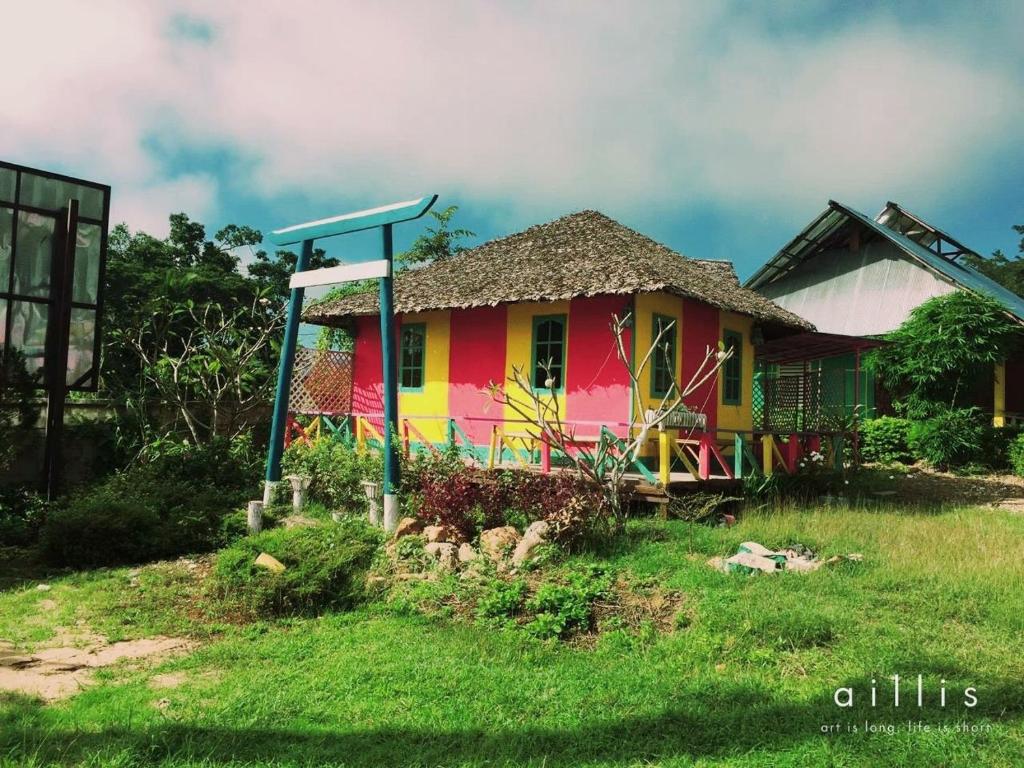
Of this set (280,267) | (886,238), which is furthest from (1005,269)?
(280,267)

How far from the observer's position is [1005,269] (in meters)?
44.0

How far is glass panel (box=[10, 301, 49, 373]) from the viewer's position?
11.4 m

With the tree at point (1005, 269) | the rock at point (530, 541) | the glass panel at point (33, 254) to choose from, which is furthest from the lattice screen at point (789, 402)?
the tree at point (1005, 269)

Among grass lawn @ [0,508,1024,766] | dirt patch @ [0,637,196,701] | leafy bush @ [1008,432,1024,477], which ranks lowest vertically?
dirt patch @ [0,637,196,701]

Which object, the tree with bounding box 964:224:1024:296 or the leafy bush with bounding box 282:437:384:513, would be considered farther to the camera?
the tree with bounding box 964:224:1024:296

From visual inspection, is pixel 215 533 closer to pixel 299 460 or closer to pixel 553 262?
pixel 299 460

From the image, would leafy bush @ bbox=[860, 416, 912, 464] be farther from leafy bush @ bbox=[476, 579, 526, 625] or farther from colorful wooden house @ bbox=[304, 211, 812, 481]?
leafy bush @ bbox=[476, 579, 526, 625]

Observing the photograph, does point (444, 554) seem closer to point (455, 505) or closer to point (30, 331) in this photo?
point (455, 505)

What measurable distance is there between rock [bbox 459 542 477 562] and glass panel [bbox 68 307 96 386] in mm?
→ 8208

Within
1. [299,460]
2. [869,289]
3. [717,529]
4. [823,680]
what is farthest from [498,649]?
[869,289]

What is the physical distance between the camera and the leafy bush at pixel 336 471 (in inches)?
385

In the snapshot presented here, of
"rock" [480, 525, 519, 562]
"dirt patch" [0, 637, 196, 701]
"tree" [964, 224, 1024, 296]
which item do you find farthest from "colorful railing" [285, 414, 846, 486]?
"tree" [964, 224, 1024, 296]

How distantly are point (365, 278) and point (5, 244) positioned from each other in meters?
6.44

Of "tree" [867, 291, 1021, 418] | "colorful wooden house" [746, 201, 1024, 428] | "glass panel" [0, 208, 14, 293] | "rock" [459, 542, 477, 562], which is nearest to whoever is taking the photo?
"rock" [459, 542, 477, 562]
